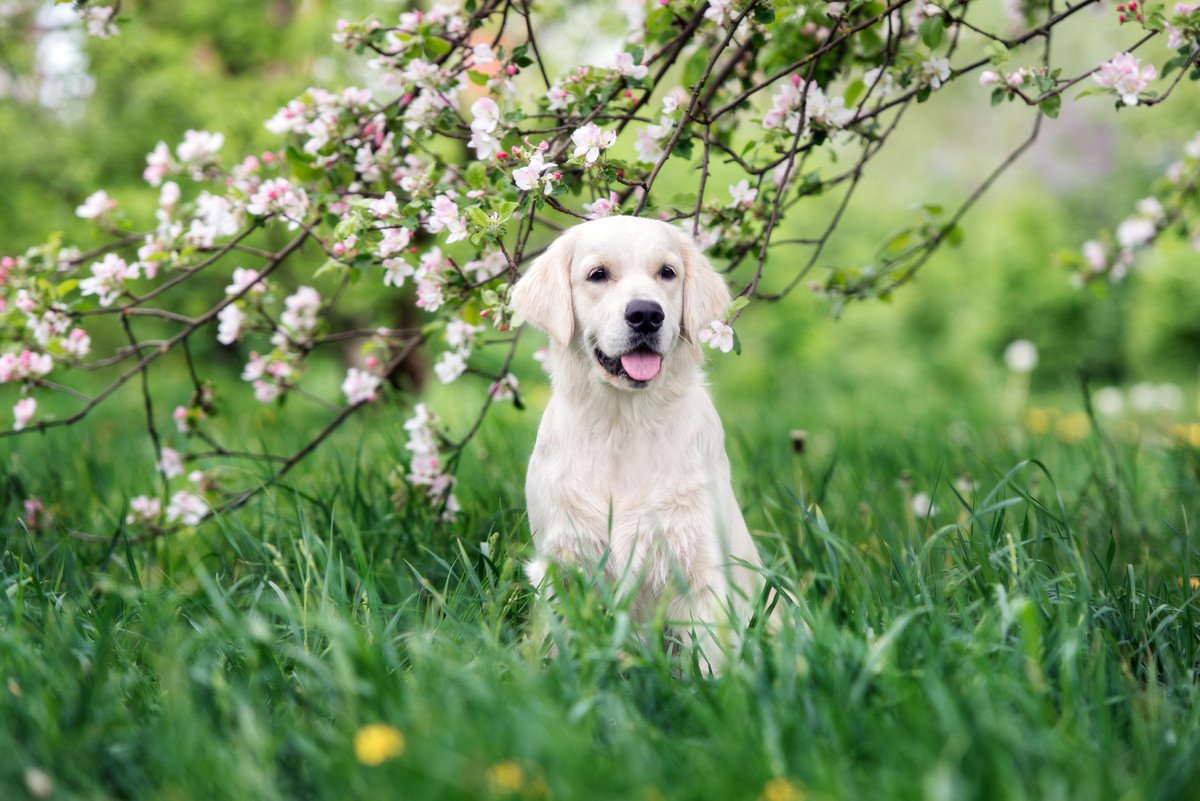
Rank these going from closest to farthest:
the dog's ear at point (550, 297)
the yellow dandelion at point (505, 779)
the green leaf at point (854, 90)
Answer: the yellow dandelion at point (505, 779) < the dog's ear at point (550, 297) < the green leaf at point (854, 90)

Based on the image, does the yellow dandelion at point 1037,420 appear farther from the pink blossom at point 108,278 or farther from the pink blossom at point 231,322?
the pink blossom at point 108,278

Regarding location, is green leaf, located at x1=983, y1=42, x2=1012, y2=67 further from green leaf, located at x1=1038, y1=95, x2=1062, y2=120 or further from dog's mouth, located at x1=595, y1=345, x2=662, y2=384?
dog's mouth, located at x1=595, y1=345, x2=662, y2=384

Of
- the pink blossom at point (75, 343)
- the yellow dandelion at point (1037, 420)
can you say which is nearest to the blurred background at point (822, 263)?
the yellow dandelion at point (1037, 420)

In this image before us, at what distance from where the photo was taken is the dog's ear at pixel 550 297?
8.40 ft

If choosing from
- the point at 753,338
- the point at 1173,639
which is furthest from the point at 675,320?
the point at 753,338

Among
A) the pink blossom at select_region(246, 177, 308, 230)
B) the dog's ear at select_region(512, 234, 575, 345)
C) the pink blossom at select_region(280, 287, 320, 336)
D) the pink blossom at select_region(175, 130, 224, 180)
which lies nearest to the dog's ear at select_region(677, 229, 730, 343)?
the dog's ear at select_region(512, 234, 575, 345)

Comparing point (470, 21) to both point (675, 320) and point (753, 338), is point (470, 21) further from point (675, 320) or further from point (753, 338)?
point (753, 338)

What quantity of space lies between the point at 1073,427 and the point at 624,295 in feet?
14.3

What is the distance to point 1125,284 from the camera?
9961 millimetres

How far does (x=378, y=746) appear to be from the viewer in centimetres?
151

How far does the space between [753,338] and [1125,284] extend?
352 cm

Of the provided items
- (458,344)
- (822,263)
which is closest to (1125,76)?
(458,344)

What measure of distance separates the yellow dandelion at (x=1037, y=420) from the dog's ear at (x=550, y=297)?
346cm

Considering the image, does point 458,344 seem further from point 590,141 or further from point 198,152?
point 198,152
